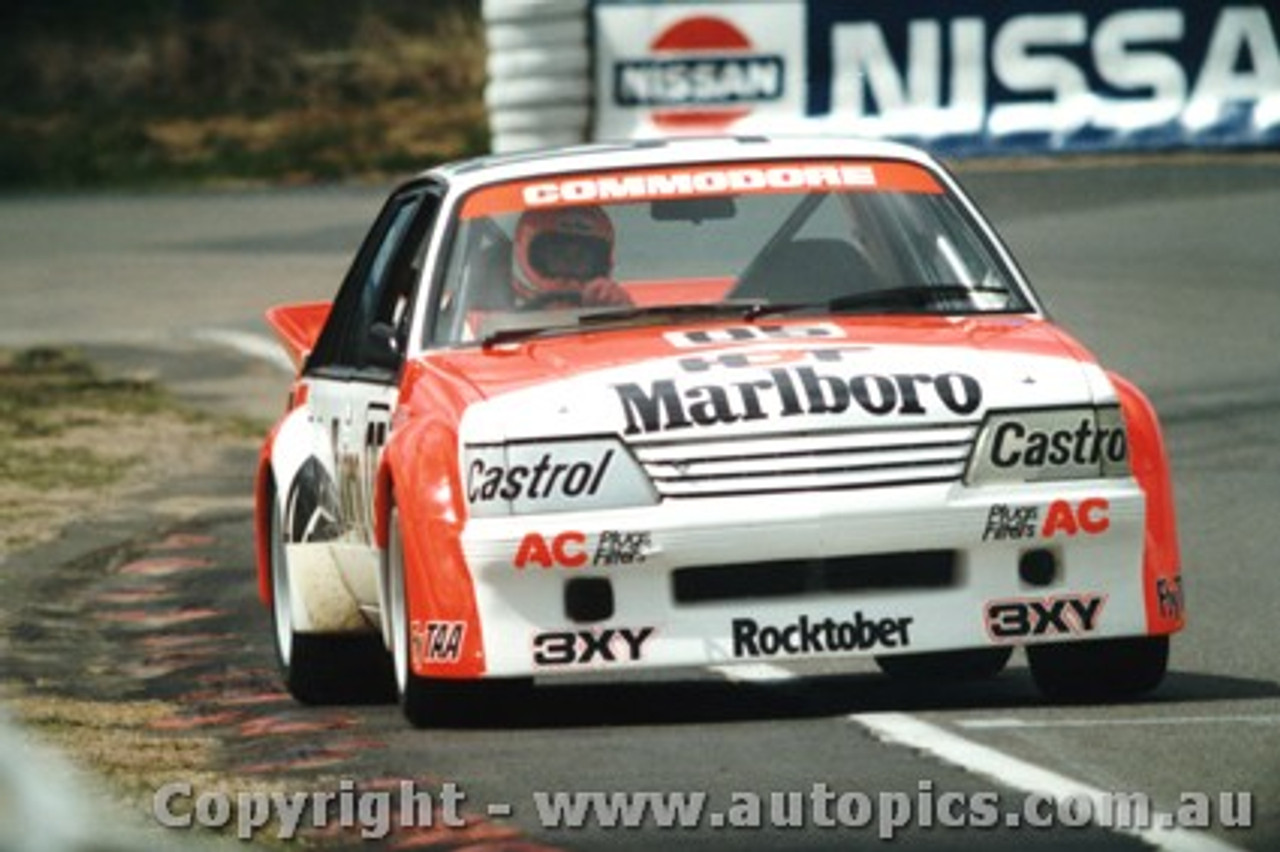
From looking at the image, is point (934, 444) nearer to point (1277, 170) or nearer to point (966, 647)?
point (966, 647)

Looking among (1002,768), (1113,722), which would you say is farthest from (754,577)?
(1002,768)

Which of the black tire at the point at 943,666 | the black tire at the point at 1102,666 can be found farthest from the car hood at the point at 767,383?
the black tire at the point at 943,666

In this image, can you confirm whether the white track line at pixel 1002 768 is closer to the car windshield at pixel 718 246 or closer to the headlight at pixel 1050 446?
the headlight at pixel 1050 446

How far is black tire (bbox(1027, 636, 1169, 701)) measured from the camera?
376 inches

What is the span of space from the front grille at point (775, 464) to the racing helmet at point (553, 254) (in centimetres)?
123

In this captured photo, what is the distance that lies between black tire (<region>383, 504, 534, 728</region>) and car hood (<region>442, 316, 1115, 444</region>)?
1.60ft

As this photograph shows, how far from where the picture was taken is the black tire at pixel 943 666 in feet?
34.1

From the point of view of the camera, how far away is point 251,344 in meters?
24.0

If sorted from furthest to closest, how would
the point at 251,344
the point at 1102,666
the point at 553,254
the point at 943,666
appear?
the point at 251,344, the point at 943,666, the point at 553,254, the point at 1102,666

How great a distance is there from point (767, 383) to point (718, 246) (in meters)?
1.66

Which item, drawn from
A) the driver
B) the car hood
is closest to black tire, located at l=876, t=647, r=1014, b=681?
the car hood

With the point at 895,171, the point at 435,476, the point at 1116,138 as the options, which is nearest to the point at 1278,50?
the point at 1116,138

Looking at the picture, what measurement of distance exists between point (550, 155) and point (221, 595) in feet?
11.1

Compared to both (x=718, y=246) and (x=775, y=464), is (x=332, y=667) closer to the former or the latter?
(x=718, y=246)
